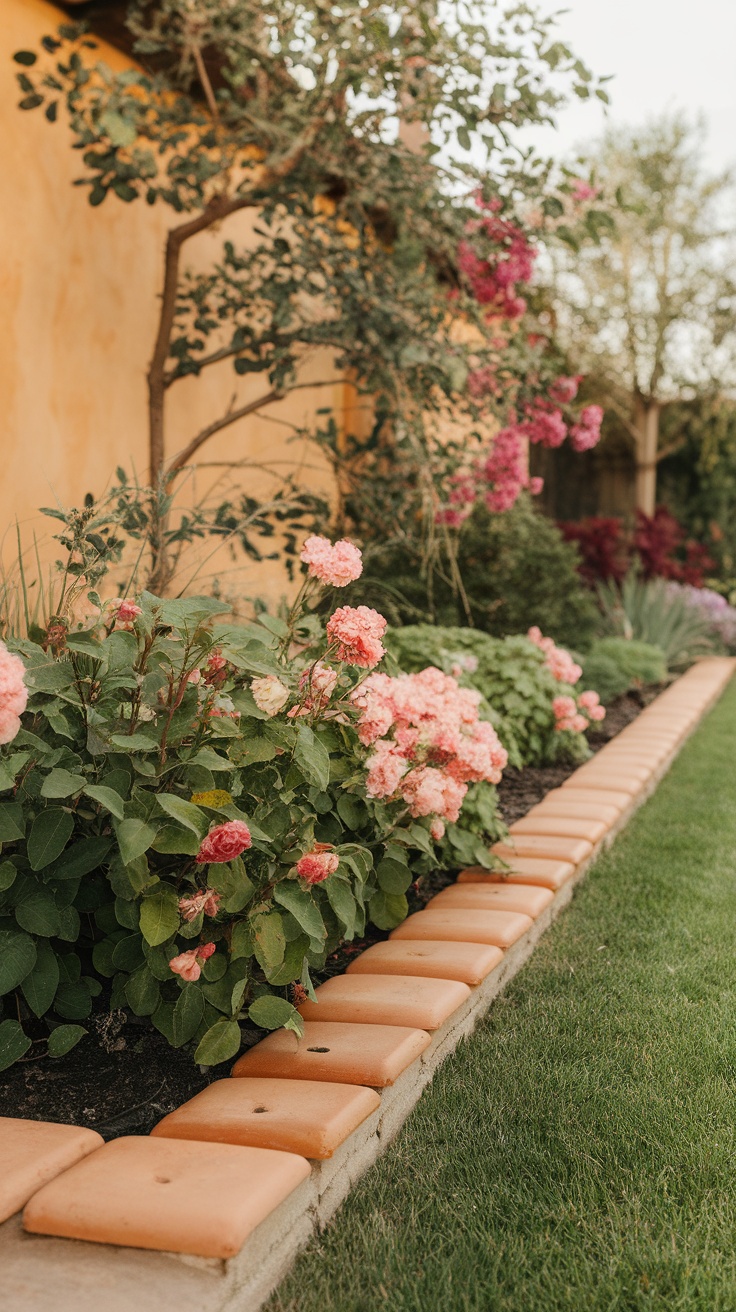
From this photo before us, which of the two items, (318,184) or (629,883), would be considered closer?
(629,883)

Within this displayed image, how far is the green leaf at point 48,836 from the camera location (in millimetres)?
1967

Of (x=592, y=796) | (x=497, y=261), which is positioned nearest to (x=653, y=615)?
(x=497, y=261)

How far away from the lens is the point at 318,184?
4.47 m

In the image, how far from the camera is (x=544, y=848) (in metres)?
3.48

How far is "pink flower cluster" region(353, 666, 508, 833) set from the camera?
246 cm

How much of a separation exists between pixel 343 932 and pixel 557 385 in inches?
115

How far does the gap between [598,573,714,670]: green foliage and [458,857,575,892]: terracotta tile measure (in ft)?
17.6

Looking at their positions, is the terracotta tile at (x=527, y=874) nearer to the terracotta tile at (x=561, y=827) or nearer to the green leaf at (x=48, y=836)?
the terracotta tile at (x=561, y=827)

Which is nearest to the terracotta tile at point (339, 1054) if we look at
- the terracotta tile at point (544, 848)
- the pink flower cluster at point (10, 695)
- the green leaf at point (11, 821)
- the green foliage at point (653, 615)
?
the green leaf at point (11, 821)

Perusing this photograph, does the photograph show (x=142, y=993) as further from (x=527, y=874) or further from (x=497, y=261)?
(x=497, y=261)

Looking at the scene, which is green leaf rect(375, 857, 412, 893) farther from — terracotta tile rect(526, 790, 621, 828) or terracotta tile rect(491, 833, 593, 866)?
terracotta tile rect(526, 790, 621, 828)

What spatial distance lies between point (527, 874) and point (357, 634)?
1334mm

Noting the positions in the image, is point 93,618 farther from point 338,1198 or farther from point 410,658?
point 410,658

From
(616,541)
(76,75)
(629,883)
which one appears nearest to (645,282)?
(616,541)
